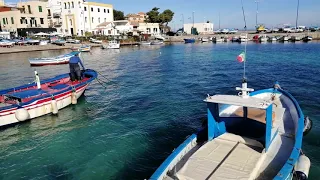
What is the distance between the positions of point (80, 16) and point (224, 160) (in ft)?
277

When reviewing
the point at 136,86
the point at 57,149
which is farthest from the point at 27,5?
the point at 57,149

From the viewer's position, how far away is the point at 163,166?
788cm

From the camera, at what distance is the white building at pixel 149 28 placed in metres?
101

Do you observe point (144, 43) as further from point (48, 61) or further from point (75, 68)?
point (75, 68)

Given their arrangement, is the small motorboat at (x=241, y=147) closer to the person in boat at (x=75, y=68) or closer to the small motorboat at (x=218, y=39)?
the person in boat at (x=75, y=68)

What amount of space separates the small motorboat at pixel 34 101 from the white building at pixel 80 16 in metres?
68.2

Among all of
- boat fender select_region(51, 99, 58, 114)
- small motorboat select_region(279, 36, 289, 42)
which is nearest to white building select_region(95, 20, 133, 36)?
small motorboat select_region(279, 36, 289, 42)

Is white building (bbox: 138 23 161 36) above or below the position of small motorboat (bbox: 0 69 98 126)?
above

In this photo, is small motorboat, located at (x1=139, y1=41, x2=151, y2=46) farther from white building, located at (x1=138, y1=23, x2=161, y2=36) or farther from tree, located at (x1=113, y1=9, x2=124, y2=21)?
tree, located at (x1=113, y1=9, x2=124, y2=21)

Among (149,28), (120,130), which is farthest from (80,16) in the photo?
(120,130)

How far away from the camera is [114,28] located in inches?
3519

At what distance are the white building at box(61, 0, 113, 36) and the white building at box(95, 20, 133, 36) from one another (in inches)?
99.0

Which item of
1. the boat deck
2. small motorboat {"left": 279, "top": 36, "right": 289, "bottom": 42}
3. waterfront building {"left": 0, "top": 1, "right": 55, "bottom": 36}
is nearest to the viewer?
the boat deck

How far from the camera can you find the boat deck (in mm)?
7309
